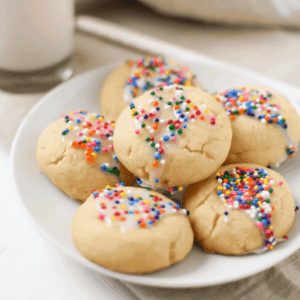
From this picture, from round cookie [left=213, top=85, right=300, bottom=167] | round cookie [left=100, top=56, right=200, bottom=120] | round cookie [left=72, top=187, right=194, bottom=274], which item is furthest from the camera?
round cookie [left=100, top=56, right=200, bottom=120]

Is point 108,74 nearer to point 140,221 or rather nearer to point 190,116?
point 190,116

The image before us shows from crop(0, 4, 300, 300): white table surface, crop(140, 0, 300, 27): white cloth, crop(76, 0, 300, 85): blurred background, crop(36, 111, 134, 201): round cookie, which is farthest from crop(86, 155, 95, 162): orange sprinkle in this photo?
crop(140, 0, 300, 27): white cloth

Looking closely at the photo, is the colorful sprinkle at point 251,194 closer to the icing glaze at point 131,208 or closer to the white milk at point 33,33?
the icing glaze at point 131,208

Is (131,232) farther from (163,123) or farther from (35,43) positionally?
(35,43)

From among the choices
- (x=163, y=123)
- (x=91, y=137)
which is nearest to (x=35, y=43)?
(x=91, y=137)

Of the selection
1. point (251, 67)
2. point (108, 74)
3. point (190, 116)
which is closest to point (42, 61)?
point (108, 74)

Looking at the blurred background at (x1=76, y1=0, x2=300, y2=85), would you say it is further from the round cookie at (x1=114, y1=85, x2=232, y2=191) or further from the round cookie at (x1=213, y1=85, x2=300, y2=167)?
the round cookie at (x1=114, y1=85, x2=232, y2=191)
